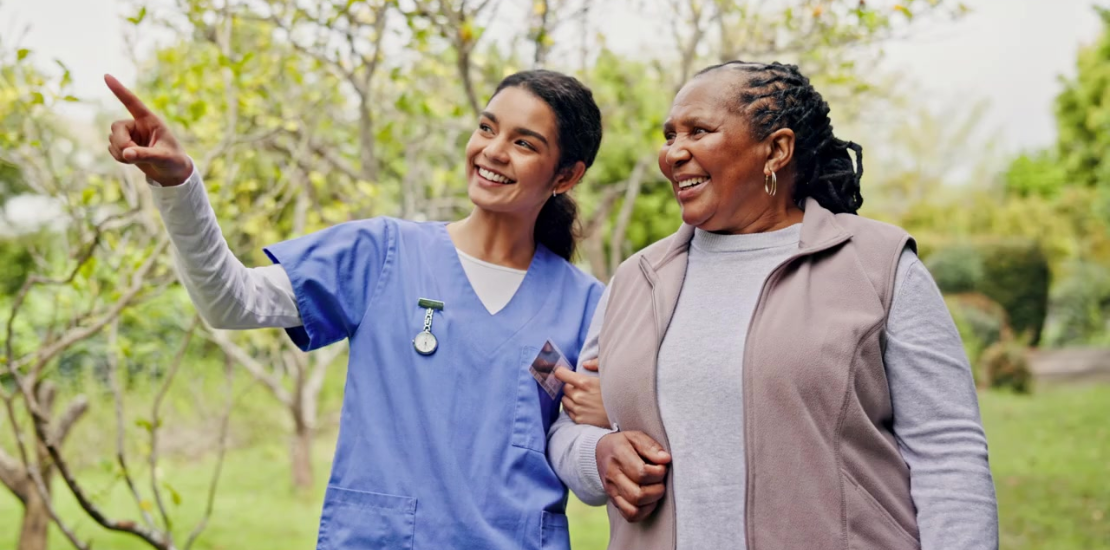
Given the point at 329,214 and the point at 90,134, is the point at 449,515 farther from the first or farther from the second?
the point at 90,134

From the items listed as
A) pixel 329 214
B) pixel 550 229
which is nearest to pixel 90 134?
pixel 329 214

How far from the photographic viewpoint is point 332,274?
1.90m

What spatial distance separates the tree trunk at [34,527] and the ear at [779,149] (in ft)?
9.46

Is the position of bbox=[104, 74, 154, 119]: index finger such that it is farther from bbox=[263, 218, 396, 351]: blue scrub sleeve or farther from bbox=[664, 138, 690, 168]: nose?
bbox=[664, 138, 690, 168]: nose

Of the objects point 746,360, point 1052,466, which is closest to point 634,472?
point 746,360

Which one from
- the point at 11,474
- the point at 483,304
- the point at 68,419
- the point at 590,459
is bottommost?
the point at 11,474

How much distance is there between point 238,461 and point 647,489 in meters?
6.22

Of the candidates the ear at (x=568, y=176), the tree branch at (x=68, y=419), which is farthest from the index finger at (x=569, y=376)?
the tree branch at (x=68, y=419)

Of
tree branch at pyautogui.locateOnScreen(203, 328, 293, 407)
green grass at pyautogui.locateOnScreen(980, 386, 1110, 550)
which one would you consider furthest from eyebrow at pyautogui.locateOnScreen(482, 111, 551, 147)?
green grass at pyautogui.locateOnScreen(980, 386, 1110, 550)

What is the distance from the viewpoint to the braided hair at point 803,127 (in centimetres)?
170

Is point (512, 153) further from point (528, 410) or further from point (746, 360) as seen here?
point (746, 360)

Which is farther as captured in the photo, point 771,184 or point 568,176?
point 568,176

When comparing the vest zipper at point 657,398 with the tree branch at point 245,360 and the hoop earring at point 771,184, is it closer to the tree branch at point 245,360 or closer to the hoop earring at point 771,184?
the hoop earring at point 771,184

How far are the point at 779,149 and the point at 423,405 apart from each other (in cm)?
80
